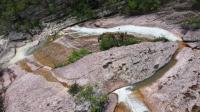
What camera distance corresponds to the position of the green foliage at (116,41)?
1513 inches

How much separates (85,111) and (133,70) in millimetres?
5446

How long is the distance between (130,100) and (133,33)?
1345 centimetres

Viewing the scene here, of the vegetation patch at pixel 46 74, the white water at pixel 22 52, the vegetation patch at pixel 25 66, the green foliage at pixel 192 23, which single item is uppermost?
the green foliage at pixel 192 23

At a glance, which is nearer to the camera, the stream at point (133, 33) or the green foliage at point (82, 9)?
the stream at point (133, 33)

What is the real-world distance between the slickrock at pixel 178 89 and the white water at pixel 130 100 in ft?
1.71

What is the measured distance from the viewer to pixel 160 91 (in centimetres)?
2925

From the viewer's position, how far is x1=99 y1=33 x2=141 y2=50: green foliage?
38.4 m

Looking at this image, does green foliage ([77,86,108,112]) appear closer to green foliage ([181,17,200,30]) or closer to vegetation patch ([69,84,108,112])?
vegetation patch ([69,84,108,112])

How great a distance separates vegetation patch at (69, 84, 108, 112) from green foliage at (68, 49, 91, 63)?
6.46 metres

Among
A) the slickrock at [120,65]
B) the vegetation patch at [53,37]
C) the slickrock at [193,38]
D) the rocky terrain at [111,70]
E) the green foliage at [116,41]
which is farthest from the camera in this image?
the vegetation patch at [53,37]

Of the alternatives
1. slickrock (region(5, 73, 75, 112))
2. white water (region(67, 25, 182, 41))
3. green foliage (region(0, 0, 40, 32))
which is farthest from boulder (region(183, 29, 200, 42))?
green foliage (region(0, 0, 40, 32))

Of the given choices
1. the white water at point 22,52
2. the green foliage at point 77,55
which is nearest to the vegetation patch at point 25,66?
the white water at point 22,52

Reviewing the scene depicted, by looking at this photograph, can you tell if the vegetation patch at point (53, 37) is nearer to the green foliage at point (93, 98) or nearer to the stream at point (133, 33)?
the stream at point (133, 33)

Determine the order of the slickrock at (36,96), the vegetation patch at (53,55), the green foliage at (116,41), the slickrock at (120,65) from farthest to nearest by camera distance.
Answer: the vegetation patch at (53,55), the green foliage at (116,41), the slickrock at (120,65), the slickrock at (36,96)
